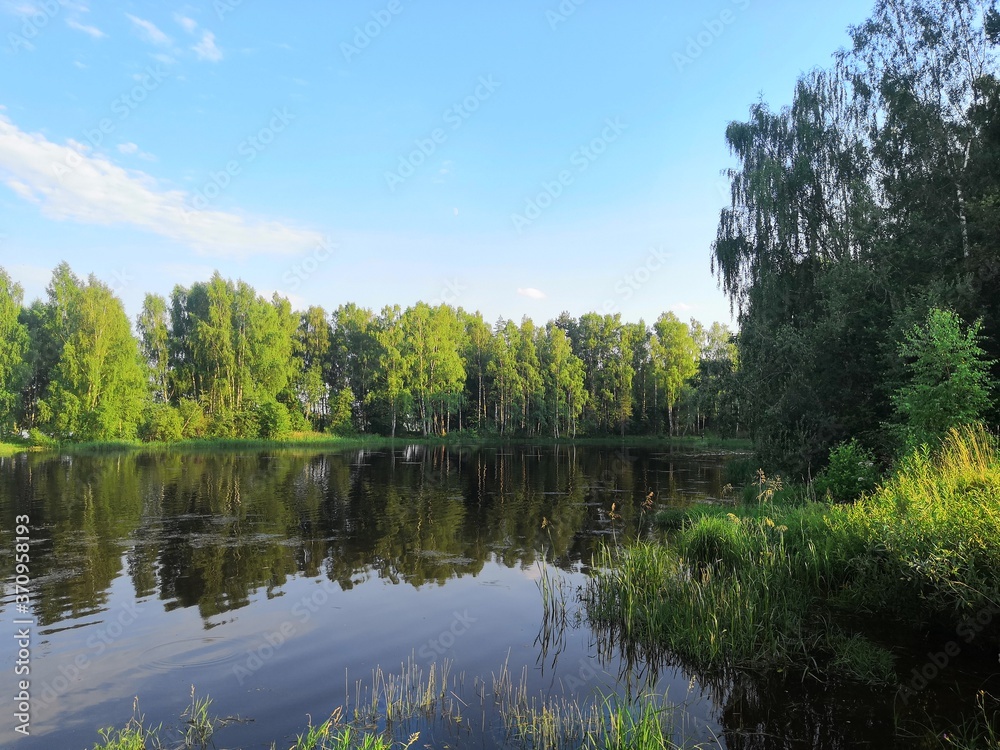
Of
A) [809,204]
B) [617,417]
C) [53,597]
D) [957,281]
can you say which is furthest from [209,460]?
[617,417]

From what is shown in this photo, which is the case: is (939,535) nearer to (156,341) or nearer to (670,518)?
(670,518)

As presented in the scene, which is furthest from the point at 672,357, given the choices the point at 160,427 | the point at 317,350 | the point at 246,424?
the point at 160,427

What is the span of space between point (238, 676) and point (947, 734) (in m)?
9.19

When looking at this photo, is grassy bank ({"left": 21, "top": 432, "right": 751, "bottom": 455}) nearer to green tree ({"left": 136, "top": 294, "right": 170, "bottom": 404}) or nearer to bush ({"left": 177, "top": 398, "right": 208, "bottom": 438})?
bush ({"left": 177, "top": 398, "right": 208, "bottom": 438})

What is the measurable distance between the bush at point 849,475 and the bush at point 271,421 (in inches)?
2381

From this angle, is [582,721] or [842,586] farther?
[842,586]

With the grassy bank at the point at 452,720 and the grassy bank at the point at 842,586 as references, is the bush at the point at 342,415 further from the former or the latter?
the grassy bank at the point at 452,720

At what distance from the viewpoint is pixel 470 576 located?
14.3 metres

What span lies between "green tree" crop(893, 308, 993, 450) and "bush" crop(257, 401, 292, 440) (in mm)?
62981

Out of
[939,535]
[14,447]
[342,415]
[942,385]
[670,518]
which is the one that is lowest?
[670,518]

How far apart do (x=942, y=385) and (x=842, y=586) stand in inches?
242

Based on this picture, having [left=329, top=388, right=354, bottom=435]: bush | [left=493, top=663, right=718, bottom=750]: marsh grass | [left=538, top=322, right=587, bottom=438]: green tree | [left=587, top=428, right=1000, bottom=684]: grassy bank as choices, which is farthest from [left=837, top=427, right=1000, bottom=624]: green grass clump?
[left=329, top=388, right=354, bottom=435]: bush

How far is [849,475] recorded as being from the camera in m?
15.2

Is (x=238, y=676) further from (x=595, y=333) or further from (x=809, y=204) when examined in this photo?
(x=595, y=333)
